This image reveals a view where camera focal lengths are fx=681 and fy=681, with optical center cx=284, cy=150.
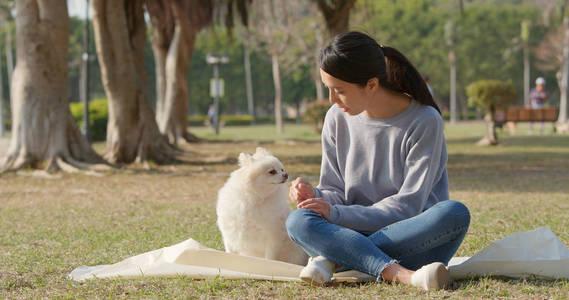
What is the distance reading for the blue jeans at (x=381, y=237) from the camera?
12.3 feet

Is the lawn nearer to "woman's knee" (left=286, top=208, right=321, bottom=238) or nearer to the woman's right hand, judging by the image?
"woman's knee" (left=286, top=208, right=321, bottom=238)

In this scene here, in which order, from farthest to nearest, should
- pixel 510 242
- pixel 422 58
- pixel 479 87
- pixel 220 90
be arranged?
pixel 422 58 < pixel 220 90 < pixel 479 87 < pixel 510 242

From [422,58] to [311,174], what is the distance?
181 feet

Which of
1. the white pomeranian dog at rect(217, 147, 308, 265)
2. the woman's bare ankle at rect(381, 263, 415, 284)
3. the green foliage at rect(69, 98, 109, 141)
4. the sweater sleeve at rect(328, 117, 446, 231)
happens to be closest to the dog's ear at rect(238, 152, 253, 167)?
the white pomeranian dog at rect(217, 147, 308, 265)

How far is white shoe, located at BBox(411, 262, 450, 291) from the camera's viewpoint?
359 cm

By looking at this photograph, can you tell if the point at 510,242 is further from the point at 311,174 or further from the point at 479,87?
the point at 479,87

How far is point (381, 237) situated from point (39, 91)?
10.1m

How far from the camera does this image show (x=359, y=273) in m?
3.95

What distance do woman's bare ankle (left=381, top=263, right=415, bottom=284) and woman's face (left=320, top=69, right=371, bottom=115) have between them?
888mm

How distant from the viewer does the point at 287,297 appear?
3662 mm

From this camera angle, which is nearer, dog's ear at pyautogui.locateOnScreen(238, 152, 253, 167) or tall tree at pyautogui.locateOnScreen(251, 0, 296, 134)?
dog's ear at pyautogui.locateOnScreen(238, 152, 253, 167)

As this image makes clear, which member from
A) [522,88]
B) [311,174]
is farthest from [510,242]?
[522,88]

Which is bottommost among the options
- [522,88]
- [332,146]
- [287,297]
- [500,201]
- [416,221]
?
[522,88]

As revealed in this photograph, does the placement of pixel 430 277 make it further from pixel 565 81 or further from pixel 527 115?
pixel 565 81
